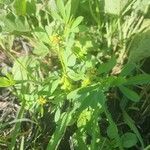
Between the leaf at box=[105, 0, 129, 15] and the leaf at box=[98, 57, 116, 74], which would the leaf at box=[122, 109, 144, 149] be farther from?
the leaf at box=[105, 0, 129, 15]

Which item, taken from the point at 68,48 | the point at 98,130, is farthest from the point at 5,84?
the point at 98,130

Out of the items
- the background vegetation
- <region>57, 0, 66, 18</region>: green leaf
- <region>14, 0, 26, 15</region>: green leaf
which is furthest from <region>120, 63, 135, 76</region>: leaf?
<region>14, 0, 26, 15</region>: green leaf

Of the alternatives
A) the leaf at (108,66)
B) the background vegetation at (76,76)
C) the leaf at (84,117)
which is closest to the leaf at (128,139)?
the background vegetation at (76,76)

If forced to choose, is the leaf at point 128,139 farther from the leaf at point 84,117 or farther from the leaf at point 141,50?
the leaf at point 141,50

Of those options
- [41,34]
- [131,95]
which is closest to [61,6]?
[41,34]

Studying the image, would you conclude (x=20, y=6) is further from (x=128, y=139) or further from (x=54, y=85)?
(x=128, y=139)

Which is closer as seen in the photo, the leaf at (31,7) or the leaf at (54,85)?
the leaf at (54,85)
